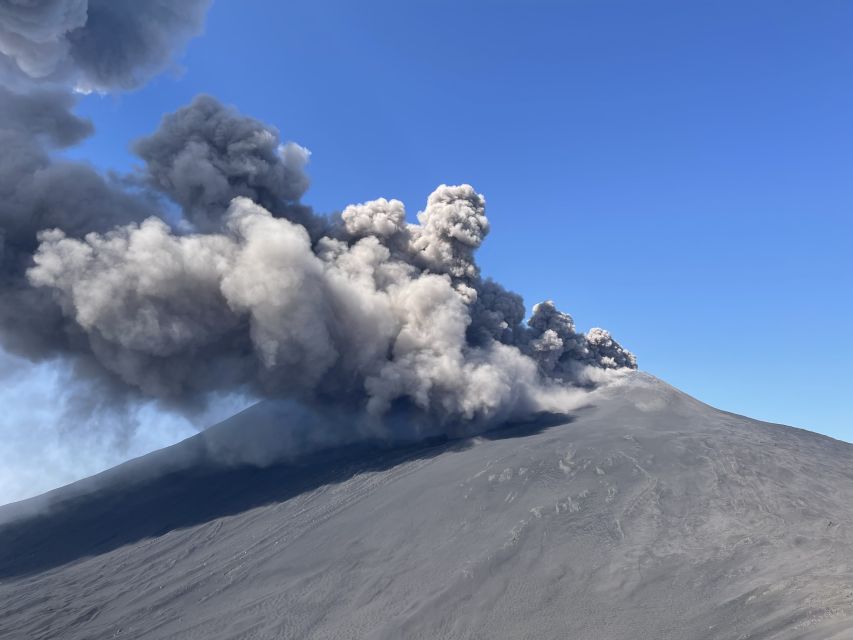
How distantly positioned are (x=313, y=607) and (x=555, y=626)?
27.5ft

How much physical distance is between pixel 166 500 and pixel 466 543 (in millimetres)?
18171

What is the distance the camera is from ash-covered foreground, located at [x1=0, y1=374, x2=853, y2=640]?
69.8 ft

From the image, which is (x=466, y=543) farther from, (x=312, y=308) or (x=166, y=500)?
(x=166, y=500)

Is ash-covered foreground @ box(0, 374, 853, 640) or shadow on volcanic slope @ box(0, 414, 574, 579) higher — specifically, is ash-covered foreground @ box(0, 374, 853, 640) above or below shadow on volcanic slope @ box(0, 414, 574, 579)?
below

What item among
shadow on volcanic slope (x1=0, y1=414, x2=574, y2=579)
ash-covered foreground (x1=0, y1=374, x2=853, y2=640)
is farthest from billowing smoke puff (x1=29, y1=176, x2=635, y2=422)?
ash-covered foreground (x1=0, y1=374, x2=853, y2=640)

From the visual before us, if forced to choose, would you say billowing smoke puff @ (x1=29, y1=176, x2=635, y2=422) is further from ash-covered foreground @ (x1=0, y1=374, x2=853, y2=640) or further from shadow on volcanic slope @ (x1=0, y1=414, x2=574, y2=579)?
ash-covered foreground @ (x1=0, y1=374, x2=853, y2=640)

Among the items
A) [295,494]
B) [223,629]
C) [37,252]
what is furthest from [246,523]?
[37,252]

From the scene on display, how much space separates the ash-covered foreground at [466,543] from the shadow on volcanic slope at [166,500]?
0.47ft

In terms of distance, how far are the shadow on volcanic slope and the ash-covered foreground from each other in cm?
14

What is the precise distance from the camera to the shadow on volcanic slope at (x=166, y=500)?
31.9m

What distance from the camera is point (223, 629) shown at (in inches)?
871

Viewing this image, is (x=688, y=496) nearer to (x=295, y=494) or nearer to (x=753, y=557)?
(x=753, y=557)

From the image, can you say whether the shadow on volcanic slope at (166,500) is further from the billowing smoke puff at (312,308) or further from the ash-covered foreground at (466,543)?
the billowing smoke puff at (312,308)

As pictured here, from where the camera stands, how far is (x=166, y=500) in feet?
117
